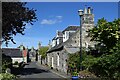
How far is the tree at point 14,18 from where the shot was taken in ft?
92.8

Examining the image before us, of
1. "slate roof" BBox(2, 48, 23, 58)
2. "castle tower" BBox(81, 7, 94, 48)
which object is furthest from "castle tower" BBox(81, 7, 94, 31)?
"slate roof" BBox(2, 48, 23, 58)

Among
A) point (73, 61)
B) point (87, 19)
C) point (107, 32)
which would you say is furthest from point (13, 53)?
point (107, 32)

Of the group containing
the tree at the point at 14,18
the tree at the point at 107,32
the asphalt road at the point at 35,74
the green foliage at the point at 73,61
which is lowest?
the asphalt road at the point at 35,74

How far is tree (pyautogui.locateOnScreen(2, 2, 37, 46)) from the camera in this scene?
1114 inches

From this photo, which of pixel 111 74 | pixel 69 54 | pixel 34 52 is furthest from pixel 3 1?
pixel 34 52

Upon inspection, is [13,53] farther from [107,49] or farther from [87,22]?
[107,49]

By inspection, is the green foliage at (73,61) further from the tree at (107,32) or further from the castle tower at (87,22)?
the tree at (107,32)

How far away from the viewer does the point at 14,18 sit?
29.6m

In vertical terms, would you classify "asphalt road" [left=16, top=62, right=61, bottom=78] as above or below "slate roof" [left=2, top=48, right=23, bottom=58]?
below

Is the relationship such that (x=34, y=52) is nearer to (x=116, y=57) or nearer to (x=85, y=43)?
(x=85, y=43)

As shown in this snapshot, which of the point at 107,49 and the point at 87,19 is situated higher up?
the point at 87,19

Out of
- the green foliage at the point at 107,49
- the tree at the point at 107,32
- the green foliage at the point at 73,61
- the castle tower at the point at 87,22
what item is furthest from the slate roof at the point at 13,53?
the tree at the point at 107,32

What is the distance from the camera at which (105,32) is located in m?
15.0

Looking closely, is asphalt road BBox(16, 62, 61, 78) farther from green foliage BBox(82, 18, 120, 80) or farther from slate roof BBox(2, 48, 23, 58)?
slate roof BBox(2, 48, 23, 58)
